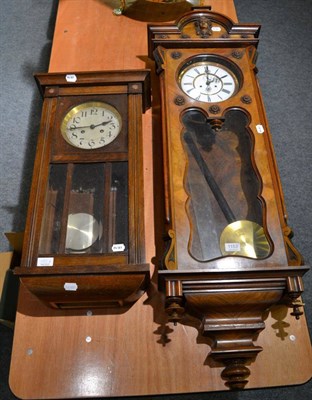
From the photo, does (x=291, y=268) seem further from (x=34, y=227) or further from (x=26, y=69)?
(x=26, y=69)

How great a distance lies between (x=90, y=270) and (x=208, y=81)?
616mm

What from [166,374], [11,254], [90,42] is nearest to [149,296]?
[166,374]

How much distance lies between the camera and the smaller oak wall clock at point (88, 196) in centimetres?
90

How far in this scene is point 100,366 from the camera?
0.95 meters

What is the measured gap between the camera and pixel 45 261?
908 mm

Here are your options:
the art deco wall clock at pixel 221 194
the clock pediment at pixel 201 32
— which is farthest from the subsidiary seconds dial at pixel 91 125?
the clock pediment at pixel 201 32

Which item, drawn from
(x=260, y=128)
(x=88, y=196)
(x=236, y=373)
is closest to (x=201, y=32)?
(x=260, y=128)

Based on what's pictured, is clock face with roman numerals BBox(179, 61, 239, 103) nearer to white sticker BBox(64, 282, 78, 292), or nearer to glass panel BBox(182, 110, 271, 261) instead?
glass panel BBox(182, 110, 271, 261)

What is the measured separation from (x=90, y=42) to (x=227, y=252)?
918mm

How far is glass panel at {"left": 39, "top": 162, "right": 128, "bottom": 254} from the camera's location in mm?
932

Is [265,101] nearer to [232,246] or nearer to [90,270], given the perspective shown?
[232,246]

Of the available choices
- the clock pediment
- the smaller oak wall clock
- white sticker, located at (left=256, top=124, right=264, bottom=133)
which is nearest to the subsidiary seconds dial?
the smaller oak wall clock

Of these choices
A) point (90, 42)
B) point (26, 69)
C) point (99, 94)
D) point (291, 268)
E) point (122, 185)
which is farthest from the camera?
point (26, 69)

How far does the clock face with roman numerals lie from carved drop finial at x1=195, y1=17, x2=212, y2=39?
0.08 meters
